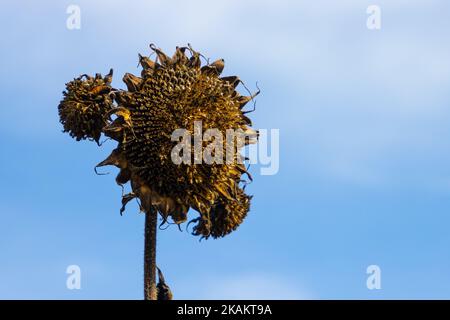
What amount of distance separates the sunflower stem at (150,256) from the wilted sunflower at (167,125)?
4.4 inches

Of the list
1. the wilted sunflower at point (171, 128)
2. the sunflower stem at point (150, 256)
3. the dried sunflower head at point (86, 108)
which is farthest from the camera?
the dried sunflower head at point (86, 108)

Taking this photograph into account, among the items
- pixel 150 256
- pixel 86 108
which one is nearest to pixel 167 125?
pixel 86 108

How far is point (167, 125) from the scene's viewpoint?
1180 cm

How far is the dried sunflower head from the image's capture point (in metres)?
12.4

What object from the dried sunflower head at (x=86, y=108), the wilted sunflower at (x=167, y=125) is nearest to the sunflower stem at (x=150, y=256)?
the wilted sunflower at (x=167, y=125)

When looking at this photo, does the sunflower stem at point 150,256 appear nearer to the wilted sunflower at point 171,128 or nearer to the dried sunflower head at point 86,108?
the wilted sunflower at point 171,128

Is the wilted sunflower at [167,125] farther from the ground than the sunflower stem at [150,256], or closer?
farther from the ground

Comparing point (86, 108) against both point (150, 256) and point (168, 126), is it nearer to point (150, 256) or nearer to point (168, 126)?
point (168, 126)

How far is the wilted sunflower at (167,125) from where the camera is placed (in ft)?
39.2

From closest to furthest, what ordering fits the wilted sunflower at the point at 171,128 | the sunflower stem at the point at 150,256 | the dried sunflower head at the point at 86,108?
the sunflower stem at the point at 150,256, the wilted sunflower at the point at 171,128, the dried sunflower head at the point at 86,108

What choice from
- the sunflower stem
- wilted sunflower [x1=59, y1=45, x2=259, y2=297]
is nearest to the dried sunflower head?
wilted sunflower [x1=59, y1=45, x2=259, y2=297]

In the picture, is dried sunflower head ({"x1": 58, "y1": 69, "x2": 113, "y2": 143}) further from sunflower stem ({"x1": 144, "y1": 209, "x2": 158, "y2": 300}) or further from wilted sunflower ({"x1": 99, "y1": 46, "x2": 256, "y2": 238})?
sunflower stem ({"x1": 144, "y1": 209, "x2": 158, "y2": 300})
